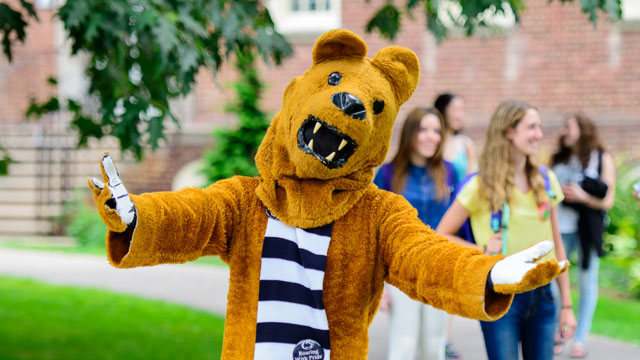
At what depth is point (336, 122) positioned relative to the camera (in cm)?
223

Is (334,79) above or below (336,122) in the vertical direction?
above

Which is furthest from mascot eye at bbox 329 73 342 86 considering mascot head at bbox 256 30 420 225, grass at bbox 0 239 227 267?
grass at bbox 0 239 227 267

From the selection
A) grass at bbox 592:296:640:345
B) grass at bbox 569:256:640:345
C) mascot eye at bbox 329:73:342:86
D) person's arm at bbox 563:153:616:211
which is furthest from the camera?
grass at bbox 569:256:640:345

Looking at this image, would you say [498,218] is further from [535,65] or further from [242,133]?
[535,65]

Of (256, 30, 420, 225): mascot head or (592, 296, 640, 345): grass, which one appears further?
(592, 296, 640, 345): grass

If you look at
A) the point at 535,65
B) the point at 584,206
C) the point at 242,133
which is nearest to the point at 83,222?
the point at 242,133

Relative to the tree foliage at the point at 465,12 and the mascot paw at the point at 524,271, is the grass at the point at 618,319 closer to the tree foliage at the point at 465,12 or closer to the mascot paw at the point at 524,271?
the tree foliage at the point at 465,12

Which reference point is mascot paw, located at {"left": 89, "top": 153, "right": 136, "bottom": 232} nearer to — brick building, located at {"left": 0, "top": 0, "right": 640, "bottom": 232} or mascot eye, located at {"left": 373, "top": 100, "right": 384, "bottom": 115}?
mascot eye, located at {"left": 373, "top": 100, "right": 384, "bottom": 115}

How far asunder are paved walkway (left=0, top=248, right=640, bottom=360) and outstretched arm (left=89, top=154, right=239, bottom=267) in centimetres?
347

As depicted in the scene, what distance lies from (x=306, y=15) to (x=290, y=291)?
12.1 m

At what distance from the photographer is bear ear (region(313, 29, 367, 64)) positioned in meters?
2.36

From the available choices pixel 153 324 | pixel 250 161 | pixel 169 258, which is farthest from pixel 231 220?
pixel 250 161

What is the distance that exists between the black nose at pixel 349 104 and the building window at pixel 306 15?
1112 centimetres

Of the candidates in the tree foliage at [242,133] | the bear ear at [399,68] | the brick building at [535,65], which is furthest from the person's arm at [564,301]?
the tree foliage at [242,133]
